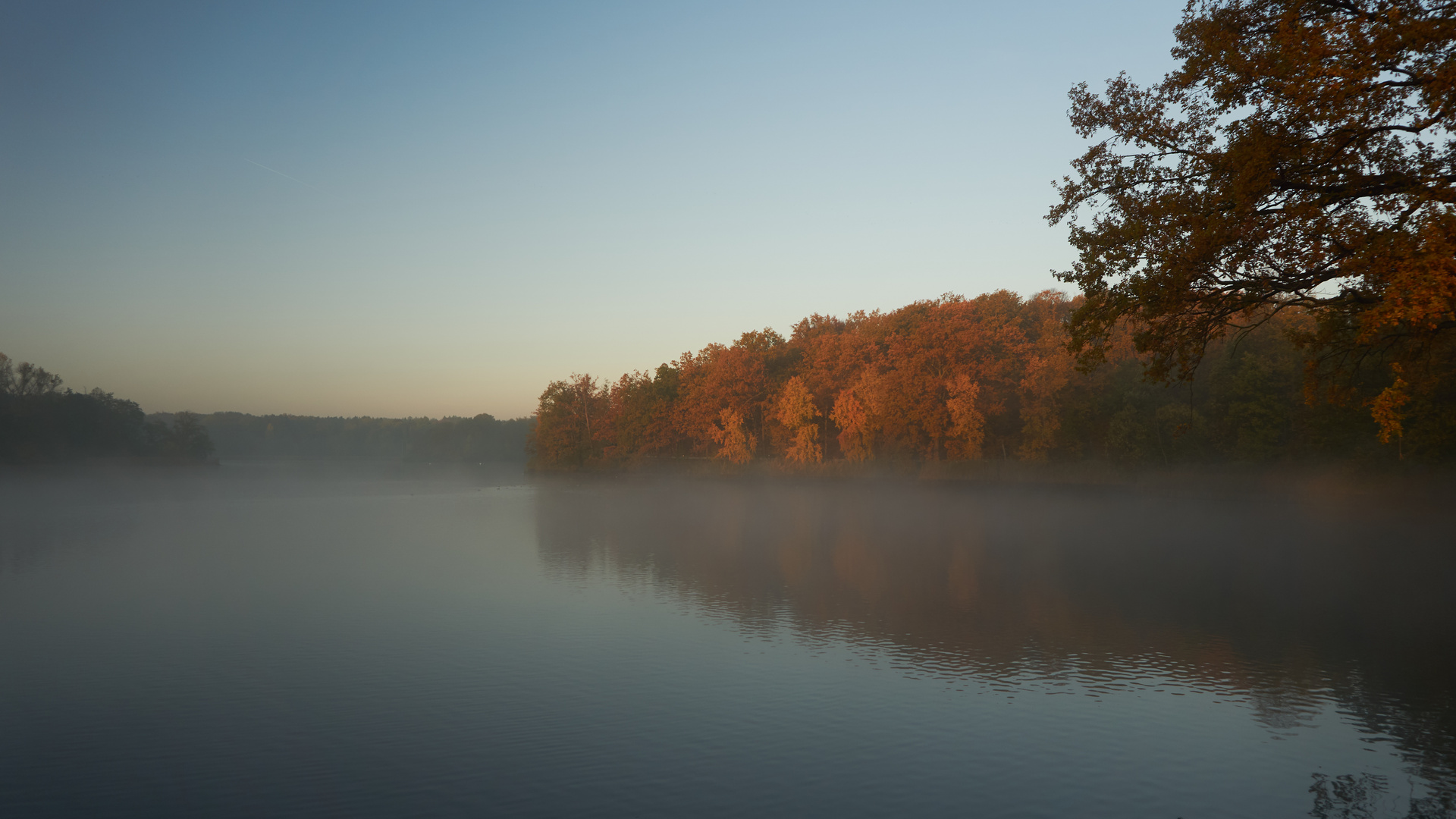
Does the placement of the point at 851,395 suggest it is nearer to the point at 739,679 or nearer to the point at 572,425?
the point at 572,425

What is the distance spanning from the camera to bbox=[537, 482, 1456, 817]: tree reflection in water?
11422mm

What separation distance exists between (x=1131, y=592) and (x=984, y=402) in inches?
1682

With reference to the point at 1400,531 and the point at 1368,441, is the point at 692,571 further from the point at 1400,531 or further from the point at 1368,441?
the point at 1368,441

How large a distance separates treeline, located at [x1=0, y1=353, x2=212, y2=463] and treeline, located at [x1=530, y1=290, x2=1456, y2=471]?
181 ft

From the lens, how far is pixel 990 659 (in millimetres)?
12898

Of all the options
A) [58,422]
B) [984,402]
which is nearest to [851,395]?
[984,402]

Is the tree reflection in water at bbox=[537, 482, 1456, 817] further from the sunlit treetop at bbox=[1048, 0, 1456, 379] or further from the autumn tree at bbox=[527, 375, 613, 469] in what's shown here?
the autumn tree at bbox=[527, 375, 613, 469]

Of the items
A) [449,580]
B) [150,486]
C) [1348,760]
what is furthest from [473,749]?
[150,486]

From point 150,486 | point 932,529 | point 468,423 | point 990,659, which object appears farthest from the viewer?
point 468,423

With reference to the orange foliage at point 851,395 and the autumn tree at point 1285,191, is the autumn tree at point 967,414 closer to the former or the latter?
the orange foliage at point 851,395

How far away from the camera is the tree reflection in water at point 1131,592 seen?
11.4 meters

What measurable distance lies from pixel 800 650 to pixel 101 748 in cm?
912

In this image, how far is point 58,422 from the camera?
298ft

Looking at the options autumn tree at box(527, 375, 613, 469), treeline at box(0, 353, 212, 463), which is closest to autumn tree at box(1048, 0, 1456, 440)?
autumn tree at box(527, 375, 613, 469)
